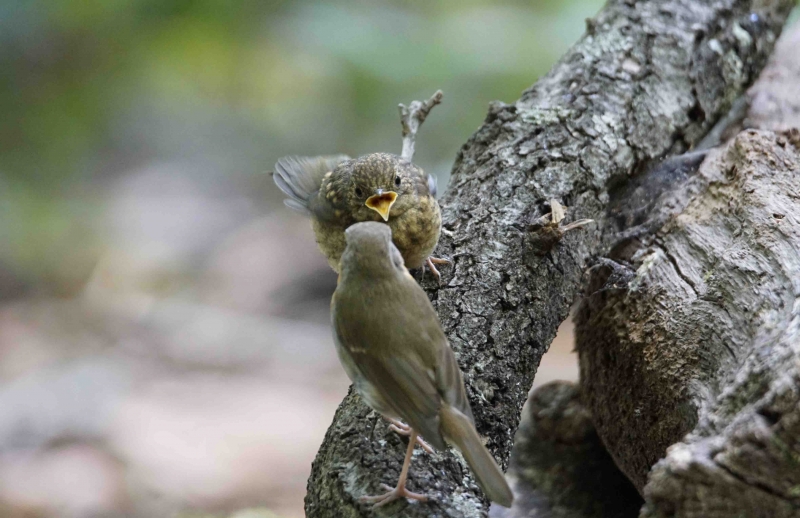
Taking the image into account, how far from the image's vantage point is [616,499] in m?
3.26

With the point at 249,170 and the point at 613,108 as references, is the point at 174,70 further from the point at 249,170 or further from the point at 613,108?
the point at 613,108

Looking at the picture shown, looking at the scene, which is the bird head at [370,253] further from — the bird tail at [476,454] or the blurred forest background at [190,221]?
the blurred forest background at [190,221]

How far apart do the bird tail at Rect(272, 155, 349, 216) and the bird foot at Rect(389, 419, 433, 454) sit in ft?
4.88

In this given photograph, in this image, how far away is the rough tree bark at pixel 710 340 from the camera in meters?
1.73

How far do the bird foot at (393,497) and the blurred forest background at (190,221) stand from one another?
255 centimetres

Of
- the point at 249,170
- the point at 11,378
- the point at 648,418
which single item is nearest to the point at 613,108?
the point at 648,418

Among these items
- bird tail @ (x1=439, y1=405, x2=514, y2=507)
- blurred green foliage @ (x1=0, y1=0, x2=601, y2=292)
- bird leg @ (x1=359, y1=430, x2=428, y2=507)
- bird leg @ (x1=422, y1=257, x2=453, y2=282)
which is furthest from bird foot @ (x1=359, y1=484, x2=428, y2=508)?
blurred green foliage @ (x1=0, y1=0, x2=601, y2=292)

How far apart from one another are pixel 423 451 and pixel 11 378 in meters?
4.88

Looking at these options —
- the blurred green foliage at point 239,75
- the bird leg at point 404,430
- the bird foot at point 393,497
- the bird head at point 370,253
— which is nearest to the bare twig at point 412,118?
the bird head at point 370,253

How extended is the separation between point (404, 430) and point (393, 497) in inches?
12.6

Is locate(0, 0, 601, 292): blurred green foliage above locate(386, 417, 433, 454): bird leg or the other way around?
above

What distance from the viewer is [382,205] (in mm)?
3133

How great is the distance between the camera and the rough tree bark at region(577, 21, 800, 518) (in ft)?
5.68

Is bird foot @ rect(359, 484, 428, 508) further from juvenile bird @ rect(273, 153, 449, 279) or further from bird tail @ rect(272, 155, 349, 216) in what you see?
bird tail @ rect(272, 155, 349, 216)
